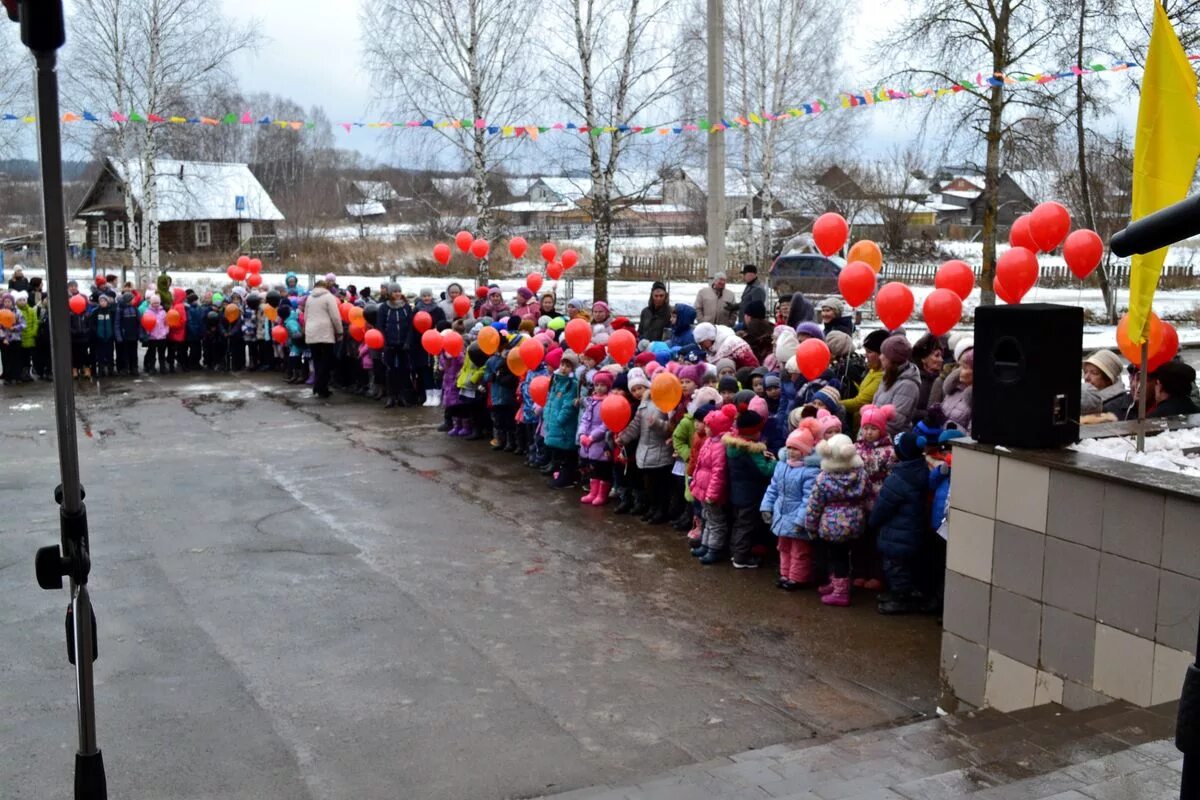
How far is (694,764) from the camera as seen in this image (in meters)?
5.59

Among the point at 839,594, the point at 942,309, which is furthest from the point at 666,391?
the point at 839,594

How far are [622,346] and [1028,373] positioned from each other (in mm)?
5647

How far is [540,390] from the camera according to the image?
1201cm

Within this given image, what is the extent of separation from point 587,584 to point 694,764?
318 cm

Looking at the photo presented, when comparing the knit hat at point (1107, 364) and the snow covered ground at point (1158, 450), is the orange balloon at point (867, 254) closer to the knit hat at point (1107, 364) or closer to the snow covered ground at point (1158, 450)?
the knit hat at point (1107, 364)

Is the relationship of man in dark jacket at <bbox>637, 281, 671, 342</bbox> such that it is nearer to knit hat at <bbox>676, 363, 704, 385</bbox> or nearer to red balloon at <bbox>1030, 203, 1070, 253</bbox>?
knit hat at <bbox>676, 363, 704, 385</bbox>

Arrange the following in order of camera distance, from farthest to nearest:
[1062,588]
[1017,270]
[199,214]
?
[199,214]
[1017,270]
[1062,588]

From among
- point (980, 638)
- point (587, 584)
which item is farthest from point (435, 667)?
point (980, 638)

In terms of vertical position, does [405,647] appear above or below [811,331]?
below

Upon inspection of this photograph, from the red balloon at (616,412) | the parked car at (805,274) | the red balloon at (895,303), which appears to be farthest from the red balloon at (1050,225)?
the parked car at (805,274)

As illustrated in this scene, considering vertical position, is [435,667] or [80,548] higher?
[80,548]

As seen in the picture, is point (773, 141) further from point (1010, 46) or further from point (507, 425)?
point (507, 425)

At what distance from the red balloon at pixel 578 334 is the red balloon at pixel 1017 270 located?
411 centimetres

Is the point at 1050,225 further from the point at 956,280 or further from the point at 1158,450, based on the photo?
the point at 1158,450
